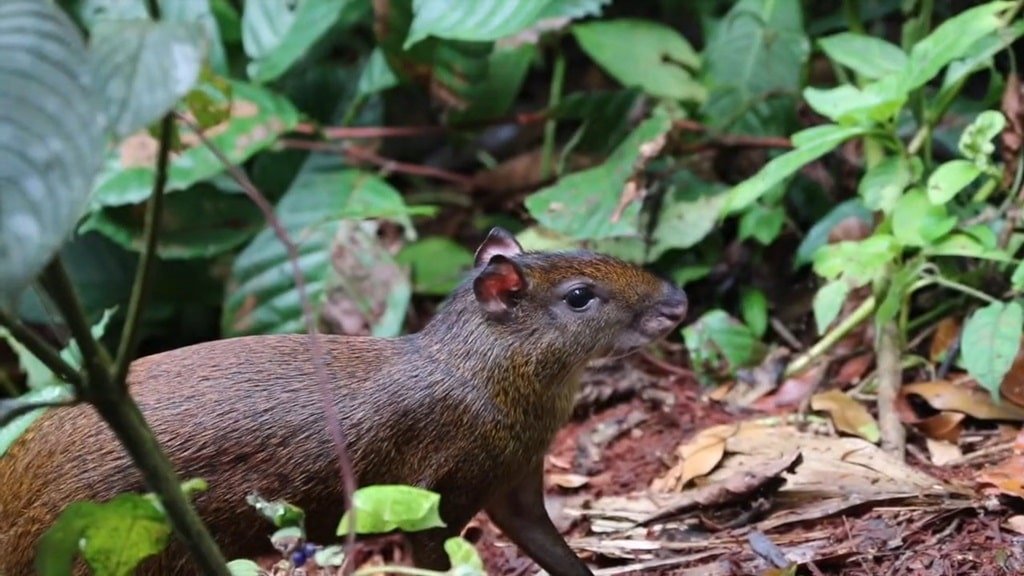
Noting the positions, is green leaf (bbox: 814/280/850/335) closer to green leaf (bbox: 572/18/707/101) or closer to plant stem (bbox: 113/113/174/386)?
green leaf (bbox: 572/18/707/101)

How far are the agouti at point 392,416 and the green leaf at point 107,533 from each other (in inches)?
26.7

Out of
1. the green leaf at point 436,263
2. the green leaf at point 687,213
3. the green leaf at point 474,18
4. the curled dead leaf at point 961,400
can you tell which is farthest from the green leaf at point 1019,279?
the green leaf at point 436,263

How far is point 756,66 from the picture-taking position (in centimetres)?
549

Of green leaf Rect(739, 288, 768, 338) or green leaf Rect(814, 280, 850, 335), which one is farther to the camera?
green leaf Rect(739, 288, 768, 338)

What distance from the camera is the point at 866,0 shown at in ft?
19.2

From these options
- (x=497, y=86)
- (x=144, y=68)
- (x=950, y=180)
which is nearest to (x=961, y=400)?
(x=950, y=180)

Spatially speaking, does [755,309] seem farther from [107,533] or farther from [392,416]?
[107,533]

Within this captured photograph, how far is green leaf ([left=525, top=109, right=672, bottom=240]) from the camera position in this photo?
488 centimetres

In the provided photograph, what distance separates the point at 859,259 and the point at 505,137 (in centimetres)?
292

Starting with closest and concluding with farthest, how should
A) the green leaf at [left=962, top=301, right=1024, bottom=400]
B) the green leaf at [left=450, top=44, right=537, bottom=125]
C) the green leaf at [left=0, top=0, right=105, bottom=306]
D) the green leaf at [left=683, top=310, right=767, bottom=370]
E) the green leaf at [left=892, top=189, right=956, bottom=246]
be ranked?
the green leaf at [left=0, top=0, right=105, bottom=306] < the green leaf at [left=962, top=301, right=1024, bottom=400] < the green leaf at [left=892, top=189, right=956, bottom=246] < the green leaf at [left=683, top=310, right=767, bottom=370] < the green leaf at [left=450, top=44, right=537, bottom=125]

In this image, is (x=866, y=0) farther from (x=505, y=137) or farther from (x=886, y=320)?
(x=886, y=320)

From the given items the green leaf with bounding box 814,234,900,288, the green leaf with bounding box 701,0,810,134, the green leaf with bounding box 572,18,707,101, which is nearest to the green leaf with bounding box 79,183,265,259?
the green leaf with bounding box 572,18,707,101

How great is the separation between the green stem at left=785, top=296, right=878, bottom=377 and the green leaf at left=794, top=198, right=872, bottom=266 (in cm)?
35

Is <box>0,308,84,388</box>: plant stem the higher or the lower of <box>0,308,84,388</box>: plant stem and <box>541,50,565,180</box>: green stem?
the higher
